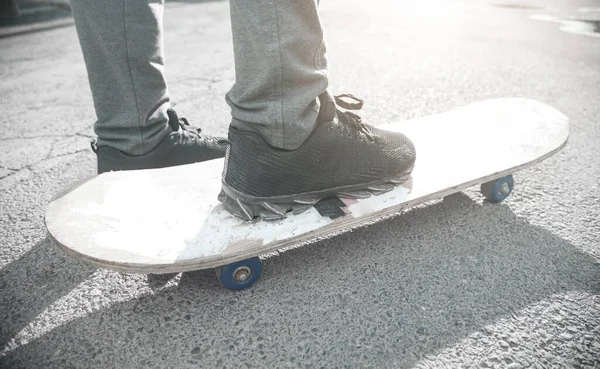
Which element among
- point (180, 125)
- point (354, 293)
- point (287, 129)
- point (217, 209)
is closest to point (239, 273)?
point (217, 209)

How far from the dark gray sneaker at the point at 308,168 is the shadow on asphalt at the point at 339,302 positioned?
229 mm

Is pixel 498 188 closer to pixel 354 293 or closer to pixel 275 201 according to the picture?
pixel 354 293

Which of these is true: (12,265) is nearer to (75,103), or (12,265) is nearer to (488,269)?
(488,269)

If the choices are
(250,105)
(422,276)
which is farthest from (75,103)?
(422,276)

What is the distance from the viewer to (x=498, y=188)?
1643mm

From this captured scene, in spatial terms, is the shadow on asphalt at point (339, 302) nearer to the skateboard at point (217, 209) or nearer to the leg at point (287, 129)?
the skateboard at point (217, 209)

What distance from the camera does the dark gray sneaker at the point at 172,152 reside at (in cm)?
165

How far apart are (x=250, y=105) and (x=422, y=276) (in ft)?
2.54

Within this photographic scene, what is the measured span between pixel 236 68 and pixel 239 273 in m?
0.63

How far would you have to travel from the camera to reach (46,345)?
1.10 m

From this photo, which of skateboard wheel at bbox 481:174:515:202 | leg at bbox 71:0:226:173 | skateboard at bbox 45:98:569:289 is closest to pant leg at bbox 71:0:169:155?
leg at bbox 71:0:226:173

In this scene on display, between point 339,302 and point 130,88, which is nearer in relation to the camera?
point 339,302

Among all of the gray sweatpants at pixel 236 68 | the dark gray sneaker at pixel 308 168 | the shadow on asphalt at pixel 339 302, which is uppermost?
the gray sweatpants at pixel 236 68

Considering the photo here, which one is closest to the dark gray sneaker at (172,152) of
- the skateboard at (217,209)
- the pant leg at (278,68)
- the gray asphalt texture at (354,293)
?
the skateboard at (217,209)
